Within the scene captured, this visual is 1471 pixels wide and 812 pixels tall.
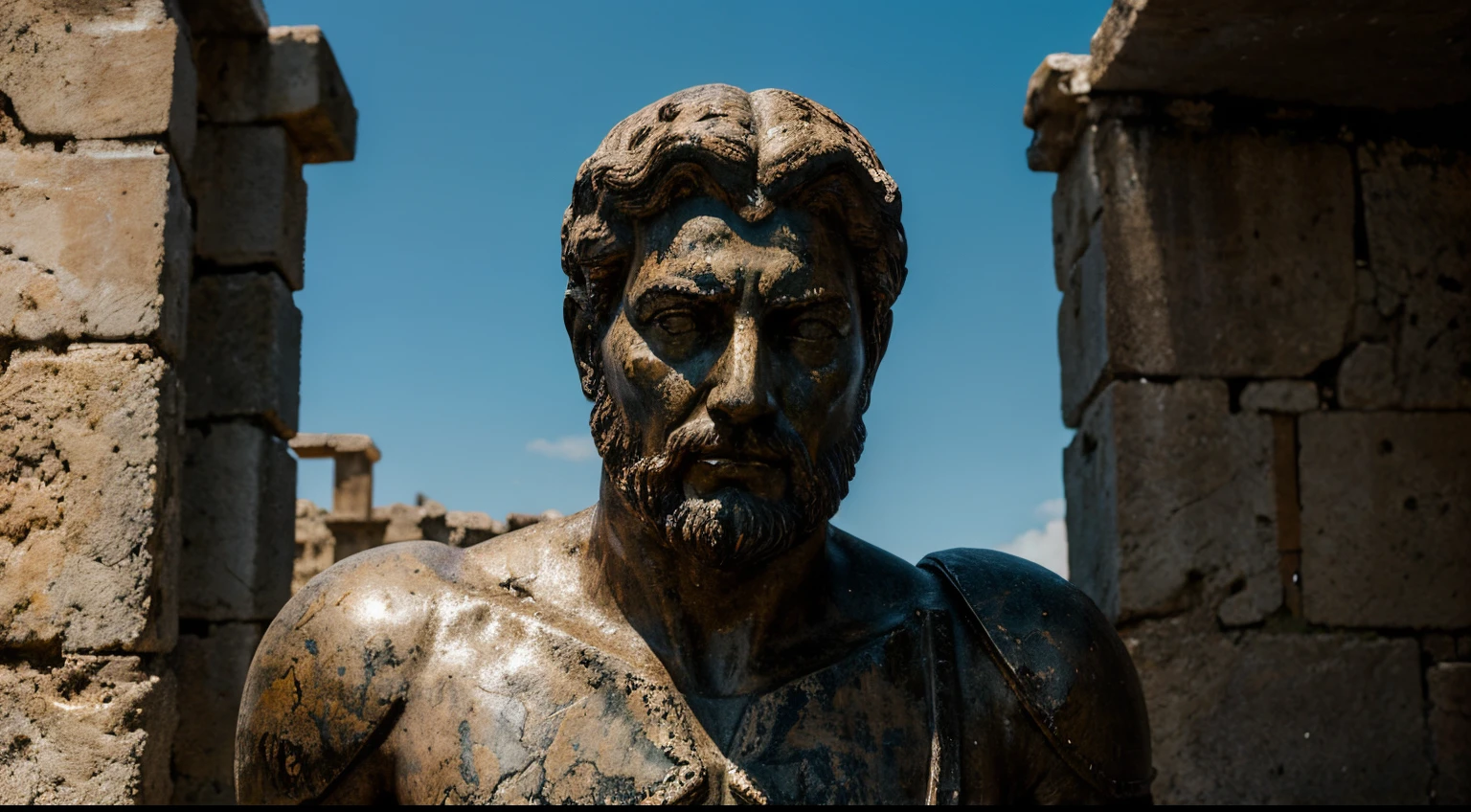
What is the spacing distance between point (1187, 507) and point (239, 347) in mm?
4188

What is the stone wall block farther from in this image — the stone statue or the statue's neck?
the statue's neck

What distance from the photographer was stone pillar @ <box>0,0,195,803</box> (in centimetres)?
500

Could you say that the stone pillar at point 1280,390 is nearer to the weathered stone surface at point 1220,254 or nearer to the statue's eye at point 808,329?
the weathered stone surface at point 1220,254

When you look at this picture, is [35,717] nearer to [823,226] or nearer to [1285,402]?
[823,226]

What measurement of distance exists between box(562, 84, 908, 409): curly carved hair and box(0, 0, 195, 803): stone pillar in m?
3.26

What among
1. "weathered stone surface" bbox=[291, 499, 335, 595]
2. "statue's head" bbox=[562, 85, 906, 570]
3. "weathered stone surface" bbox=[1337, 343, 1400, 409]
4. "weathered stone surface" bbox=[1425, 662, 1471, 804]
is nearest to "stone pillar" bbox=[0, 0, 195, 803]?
"statue's head" bbox=[562, 85, 906, 570]

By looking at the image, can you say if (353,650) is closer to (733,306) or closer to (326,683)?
(326,683)

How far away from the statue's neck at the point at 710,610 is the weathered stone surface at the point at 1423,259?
13.6 feet

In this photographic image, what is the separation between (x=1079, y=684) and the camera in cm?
246

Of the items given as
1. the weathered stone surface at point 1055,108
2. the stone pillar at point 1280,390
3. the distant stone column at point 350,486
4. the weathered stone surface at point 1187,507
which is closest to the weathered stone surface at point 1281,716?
the stone pillar at point 1280,390

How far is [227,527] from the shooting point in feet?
20.9

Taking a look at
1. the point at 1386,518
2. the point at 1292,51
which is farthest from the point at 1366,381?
the point at 1292,51

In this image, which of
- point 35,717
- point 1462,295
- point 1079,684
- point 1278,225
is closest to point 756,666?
point 1079,684

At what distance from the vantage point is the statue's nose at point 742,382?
2.20 meters
